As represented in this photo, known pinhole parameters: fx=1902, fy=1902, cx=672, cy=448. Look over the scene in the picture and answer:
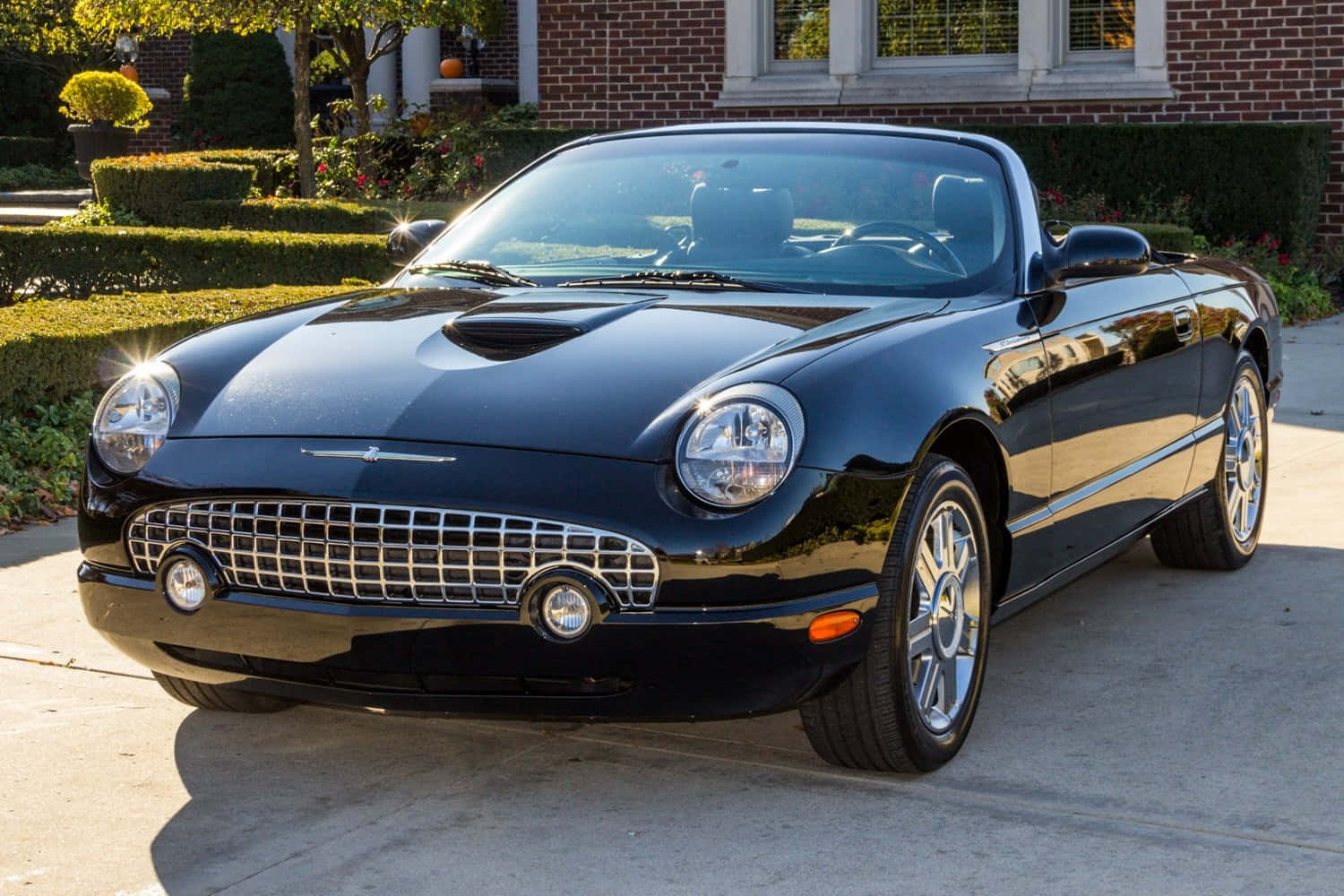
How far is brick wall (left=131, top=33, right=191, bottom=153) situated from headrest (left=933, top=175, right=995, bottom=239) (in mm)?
28409

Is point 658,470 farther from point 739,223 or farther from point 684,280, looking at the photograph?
point 739,223


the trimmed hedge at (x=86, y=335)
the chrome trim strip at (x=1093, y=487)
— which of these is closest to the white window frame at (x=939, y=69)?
the trimmed hedge at (x=86, y=335)

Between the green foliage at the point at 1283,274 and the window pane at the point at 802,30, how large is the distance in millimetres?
4487

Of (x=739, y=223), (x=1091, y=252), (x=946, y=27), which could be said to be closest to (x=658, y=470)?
(x=739, y=223)

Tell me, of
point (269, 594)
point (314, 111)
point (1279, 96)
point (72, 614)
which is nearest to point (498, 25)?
point (314, 111)

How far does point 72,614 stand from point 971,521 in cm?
293

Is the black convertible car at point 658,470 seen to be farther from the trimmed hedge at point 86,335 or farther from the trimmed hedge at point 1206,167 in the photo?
the trimmed hedge at point 1206,167

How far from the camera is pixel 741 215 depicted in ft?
16.8

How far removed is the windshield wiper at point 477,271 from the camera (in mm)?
5012

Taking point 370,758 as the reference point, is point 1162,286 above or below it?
above

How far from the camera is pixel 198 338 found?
15.0 feet

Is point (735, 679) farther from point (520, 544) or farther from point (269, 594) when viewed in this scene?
point (269, 594)

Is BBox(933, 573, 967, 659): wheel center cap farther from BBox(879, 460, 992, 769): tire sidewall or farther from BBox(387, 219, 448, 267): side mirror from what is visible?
BBox(387, 219, 448, 267): side mirror

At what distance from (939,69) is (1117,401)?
12751mm
